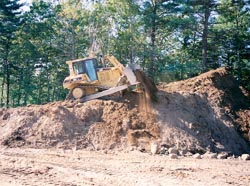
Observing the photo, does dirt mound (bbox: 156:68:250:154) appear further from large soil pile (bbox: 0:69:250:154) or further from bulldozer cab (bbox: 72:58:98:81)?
bulldozer cab (bbox: 72:58:98:81)

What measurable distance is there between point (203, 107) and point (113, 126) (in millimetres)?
3672

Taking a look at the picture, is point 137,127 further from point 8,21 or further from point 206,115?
point 8,21

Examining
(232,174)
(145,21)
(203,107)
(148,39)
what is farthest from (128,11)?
(232,174)

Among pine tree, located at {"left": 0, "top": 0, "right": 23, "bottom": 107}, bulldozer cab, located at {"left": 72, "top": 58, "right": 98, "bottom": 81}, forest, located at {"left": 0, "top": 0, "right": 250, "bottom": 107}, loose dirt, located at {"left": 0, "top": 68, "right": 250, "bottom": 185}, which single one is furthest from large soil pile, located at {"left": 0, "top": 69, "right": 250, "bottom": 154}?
pine tree, located at {"left": 0, "top": 0, "right": 23, "bottom": 107}

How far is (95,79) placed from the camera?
17344 millimetres

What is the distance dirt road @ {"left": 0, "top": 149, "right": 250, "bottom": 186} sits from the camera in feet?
29.9

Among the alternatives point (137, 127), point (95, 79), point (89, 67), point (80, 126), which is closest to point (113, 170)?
point (137, 127)

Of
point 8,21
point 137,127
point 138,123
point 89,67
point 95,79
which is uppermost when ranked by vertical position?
point 8,21

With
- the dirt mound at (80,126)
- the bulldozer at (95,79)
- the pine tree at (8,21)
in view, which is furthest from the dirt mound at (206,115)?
the pine tree at (8,21)

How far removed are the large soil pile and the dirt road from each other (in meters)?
1.20

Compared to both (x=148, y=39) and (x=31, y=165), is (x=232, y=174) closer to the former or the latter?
(x=31, y=165)

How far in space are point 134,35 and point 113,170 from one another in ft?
68.2

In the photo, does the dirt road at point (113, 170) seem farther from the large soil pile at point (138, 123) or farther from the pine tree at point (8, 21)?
the pine tree at point (8, 21)

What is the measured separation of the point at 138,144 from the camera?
1448cm
